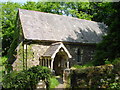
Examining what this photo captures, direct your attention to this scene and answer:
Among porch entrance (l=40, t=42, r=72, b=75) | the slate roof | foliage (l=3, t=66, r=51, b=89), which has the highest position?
the slate roof

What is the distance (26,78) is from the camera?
9344 mm

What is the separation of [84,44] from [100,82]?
437 inches

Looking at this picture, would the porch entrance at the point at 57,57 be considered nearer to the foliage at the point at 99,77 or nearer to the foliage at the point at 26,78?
the foliage at the point at 26,78

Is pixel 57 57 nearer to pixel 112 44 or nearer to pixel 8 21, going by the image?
pixel 112 44

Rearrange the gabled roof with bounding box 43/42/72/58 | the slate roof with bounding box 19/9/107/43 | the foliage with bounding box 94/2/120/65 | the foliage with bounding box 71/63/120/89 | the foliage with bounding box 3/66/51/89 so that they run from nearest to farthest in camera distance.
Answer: the foliage with bounding box 71/63/120/89 → the foliage with bounding box 3/66/51/89 → the foliage with bounding box 94/2/120/65 → the gabled roof with bounding box 43/42/72/58 → the slate roof with bounding box 19/9/107/43

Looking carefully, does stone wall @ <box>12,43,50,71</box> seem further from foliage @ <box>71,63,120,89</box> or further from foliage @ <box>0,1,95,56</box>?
foliage @ <box>0,1,95,56</box>

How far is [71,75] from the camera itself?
9.84m

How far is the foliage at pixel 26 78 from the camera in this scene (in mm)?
8898

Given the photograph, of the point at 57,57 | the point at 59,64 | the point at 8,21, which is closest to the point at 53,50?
the point at 57,57

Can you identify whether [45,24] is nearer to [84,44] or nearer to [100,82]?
[84,44]

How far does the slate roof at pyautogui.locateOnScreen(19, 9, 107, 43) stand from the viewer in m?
15.8

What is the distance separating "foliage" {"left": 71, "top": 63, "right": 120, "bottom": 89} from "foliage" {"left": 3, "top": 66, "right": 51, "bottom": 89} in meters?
2.37

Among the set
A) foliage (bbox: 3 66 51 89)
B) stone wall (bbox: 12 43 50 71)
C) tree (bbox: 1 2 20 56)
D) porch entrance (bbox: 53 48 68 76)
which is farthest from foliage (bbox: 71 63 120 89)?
tree (bbox: 1 2 20 56)

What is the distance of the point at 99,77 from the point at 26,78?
467cm
